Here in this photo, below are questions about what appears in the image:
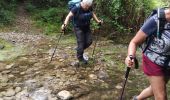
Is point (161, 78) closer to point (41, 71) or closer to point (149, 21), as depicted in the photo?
point (149, 21)

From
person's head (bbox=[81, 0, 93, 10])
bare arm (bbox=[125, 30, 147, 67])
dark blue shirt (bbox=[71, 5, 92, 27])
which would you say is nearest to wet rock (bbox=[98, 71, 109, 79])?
dark blue shirt (bbox=[71, 5, 92, 27])

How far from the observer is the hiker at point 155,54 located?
4281 millimetres

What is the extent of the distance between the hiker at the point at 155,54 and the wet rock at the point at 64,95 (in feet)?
8.39

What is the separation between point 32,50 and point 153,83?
6.38 meters

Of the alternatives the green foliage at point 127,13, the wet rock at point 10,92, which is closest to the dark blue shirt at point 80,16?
the wet rock at point 10,92

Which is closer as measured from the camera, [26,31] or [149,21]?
[149,21]

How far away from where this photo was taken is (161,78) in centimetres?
461

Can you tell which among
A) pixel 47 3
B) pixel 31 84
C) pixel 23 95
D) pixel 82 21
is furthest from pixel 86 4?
pixel 47 3

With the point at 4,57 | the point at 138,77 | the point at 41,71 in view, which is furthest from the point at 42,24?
the point at 138,77

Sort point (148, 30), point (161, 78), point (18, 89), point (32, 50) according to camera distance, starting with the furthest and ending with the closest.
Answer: point (32, 50)
point (18, 89)
point (161, 78)
point (148, 30)

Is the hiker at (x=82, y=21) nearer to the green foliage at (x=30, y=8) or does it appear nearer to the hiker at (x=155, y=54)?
the hiker at (x=155, y=54)

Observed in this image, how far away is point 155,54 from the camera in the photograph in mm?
4504

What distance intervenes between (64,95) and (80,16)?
242 cm

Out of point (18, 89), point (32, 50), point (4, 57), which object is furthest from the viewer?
point (32, 50)
